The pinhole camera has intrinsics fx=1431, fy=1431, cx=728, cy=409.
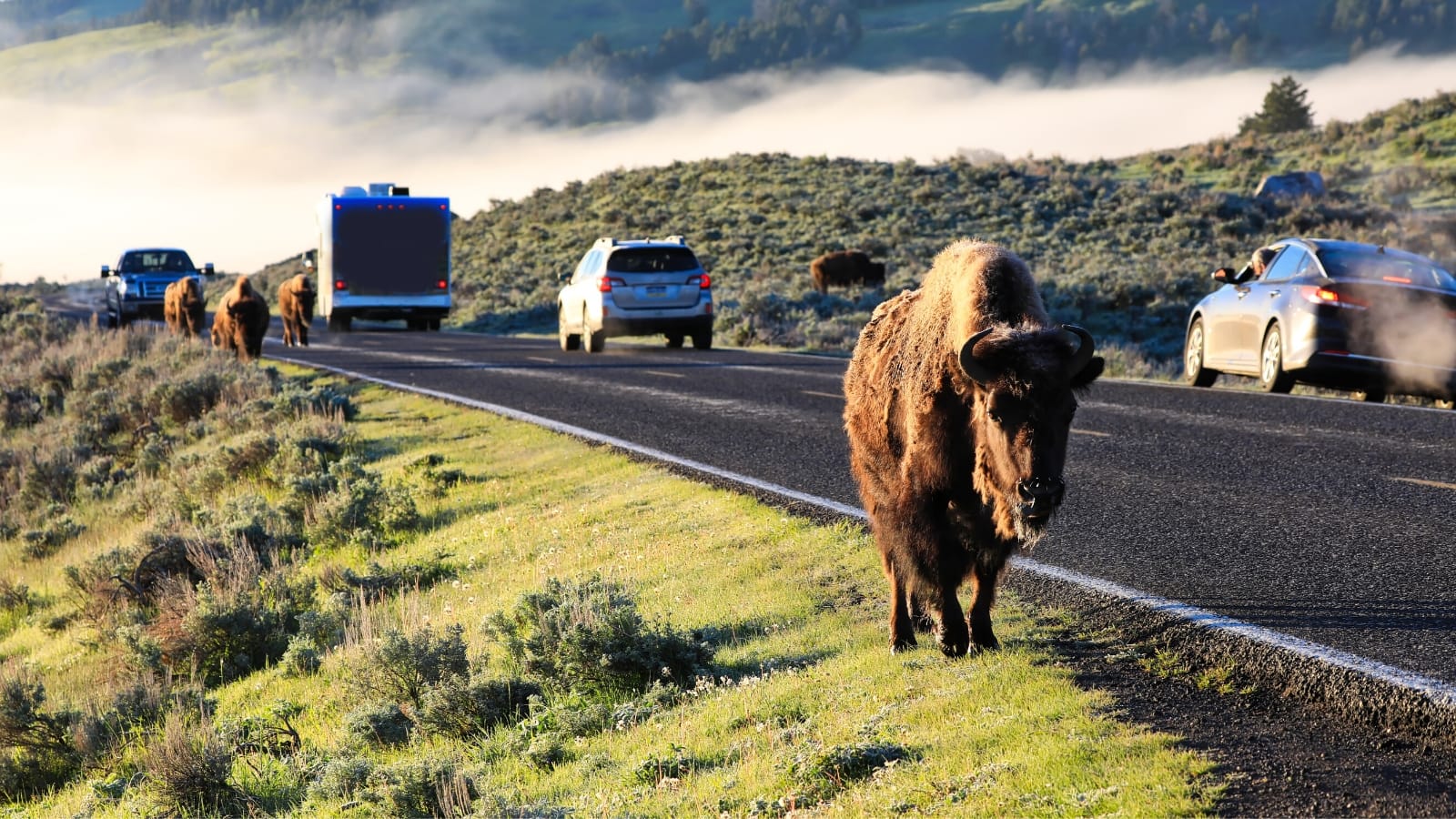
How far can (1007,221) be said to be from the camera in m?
55.7

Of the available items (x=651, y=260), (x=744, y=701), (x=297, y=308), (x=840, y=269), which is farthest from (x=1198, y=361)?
(x=840, y=269)

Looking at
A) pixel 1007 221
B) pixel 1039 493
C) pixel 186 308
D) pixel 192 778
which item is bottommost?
pixel 192 778

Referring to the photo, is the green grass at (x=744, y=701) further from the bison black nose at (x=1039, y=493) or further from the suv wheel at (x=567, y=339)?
the suv wheel at (x=567, y=339)

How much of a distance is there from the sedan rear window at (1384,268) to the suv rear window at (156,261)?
101 ft

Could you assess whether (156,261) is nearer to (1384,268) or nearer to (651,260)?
(651,260)

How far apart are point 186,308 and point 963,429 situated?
2709 cm

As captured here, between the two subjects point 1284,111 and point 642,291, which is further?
point 1284,111

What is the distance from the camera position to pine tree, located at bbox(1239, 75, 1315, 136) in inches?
3127

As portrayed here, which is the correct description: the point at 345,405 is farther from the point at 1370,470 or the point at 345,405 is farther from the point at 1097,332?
the point at 1097,332

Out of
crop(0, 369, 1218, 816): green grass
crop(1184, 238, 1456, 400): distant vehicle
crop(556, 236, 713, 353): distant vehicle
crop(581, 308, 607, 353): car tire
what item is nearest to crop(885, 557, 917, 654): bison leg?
crop(0, 369, 1218, 816): green grass

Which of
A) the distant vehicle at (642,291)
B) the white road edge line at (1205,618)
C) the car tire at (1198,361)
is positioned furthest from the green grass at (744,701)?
the distant vehicle at (642,291)

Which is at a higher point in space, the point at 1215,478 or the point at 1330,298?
the point at 1330,298

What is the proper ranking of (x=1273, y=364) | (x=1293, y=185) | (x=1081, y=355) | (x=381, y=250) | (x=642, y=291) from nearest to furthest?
(x=1081, y=355) → (x=1273, y=364) → (x=642, y=291) → (x=381, y=250) → (x=1293, y=185)

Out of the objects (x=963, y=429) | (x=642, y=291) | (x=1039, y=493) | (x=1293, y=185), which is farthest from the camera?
(x=1293, y=185)
